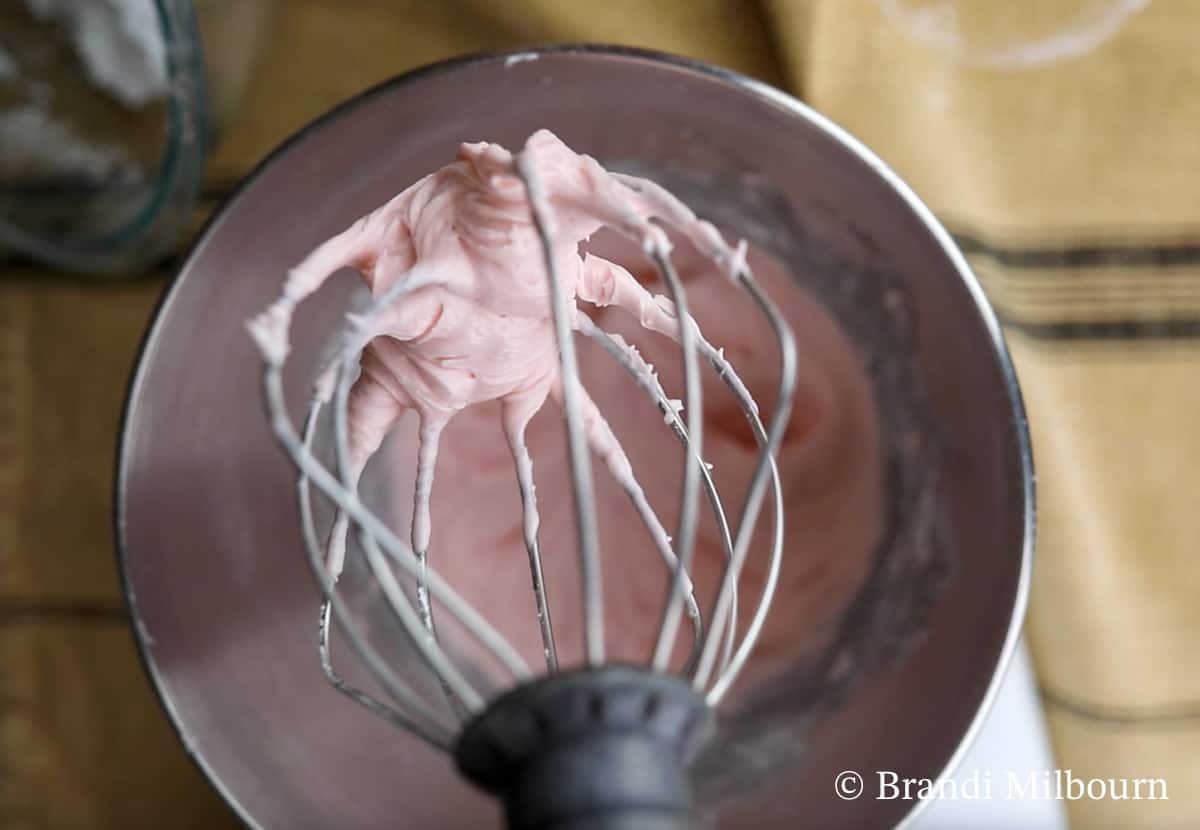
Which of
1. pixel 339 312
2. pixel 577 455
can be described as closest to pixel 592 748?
pixel 577 455

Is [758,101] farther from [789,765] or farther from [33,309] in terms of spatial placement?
[33,309]

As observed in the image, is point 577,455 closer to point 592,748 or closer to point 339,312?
point 592,748

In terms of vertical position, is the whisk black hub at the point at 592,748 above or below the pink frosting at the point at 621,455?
below

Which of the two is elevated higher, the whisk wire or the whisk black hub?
the whisk wire

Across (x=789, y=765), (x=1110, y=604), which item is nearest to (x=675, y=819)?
(x=789, y=765)

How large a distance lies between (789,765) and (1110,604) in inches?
5.7

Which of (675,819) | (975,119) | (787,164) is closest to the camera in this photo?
(675,819)

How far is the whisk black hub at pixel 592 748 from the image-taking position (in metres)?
0.15

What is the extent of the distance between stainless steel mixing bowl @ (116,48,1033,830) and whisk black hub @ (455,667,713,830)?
11cm

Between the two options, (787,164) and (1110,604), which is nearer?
(787,164)

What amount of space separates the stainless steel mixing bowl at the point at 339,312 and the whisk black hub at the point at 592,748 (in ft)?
0.35

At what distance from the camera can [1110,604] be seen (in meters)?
0.36

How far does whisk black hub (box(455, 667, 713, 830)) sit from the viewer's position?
0.48 ft

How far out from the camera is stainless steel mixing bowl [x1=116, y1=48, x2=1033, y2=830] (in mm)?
241
